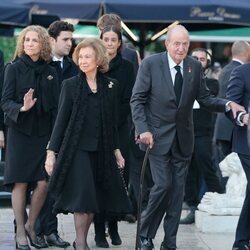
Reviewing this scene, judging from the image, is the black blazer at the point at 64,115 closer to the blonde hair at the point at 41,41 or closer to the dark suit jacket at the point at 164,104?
the dark suit jacket at the point at 164,104

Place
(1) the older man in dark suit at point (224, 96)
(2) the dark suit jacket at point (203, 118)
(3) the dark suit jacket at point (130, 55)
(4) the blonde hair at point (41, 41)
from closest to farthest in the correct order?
(4) the blonde hair at point (41, 41) < (3) the dark suit jacket at point (130, 55) < (1) the older man in dark suit at point (224, 96) < (2) the dark suit jacket at point (203, 118)

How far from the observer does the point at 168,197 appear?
26.2ft

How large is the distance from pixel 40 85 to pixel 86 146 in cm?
88

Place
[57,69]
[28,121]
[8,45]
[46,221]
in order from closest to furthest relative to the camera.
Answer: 1. [28,121]
2. [46,221]
3. [57,69]
4. [8,45]

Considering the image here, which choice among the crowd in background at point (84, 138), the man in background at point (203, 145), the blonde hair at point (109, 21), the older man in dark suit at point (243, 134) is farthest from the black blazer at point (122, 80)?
the man in background at point (203, 145)

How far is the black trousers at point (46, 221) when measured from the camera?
343 inches

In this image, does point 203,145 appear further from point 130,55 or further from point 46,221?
point 46,221

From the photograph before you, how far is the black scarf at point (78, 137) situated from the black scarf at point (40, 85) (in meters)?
0.55

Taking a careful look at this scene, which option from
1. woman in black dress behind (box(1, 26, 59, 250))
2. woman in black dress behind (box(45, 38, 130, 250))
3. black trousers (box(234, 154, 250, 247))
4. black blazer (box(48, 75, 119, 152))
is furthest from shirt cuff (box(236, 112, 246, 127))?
woman in black dress behind (box(1, 26, 59, 250))

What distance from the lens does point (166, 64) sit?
8.03m

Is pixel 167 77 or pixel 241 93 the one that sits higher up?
pixel 167 77

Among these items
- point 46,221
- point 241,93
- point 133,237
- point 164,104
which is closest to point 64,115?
point 164,104

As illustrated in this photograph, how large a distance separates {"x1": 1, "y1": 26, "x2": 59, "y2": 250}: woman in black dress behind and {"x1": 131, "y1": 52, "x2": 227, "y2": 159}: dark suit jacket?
0.90m

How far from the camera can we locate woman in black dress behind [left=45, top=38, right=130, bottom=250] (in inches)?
304
